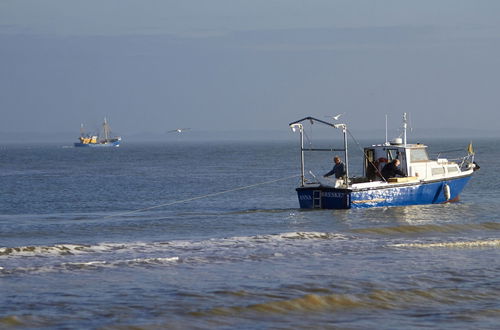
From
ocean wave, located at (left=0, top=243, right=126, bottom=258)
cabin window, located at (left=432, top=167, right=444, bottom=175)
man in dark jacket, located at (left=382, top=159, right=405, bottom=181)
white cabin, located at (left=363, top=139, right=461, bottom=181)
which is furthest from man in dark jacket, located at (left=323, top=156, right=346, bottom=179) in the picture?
Answer: ocean wave, located at (left=0, top=243, right=126, bottom=258)

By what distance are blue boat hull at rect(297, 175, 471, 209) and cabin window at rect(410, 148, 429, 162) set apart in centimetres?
87

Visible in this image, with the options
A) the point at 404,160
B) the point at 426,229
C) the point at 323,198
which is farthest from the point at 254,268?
the point at 404,160

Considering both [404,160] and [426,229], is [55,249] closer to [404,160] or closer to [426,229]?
[426,229]

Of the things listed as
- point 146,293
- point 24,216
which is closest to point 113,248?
point 146,293

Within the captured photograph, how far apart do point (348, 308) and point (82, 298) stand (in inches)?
171

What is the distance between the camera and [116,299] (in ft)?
46.9

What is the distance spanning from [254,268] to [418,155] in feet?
45.5

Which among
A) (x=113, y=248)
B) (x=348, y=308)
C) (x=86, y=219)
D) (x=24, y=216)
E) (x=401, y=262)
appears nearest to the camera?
(x=348, y=308)

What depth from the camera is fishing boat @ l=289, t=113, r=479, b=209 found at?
27.9 metres

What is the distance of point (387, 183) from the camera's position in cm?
2842

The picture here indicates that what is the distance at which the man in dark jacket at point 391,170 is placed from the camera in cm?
2873

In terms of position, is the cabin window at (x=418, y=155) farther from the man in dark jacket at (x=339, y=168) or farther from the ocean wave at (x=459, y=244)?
A: the ocean wave at (x=459, y=244)

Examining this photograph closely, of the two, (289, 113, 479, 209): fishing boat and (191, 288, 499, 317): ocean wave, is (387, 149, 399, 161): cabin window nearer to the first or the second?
(289, 113, 479, 209): fishing boat

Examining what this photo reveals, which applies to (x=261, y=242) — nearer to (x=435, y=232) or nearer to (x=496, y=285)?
(x=435, y=232)
